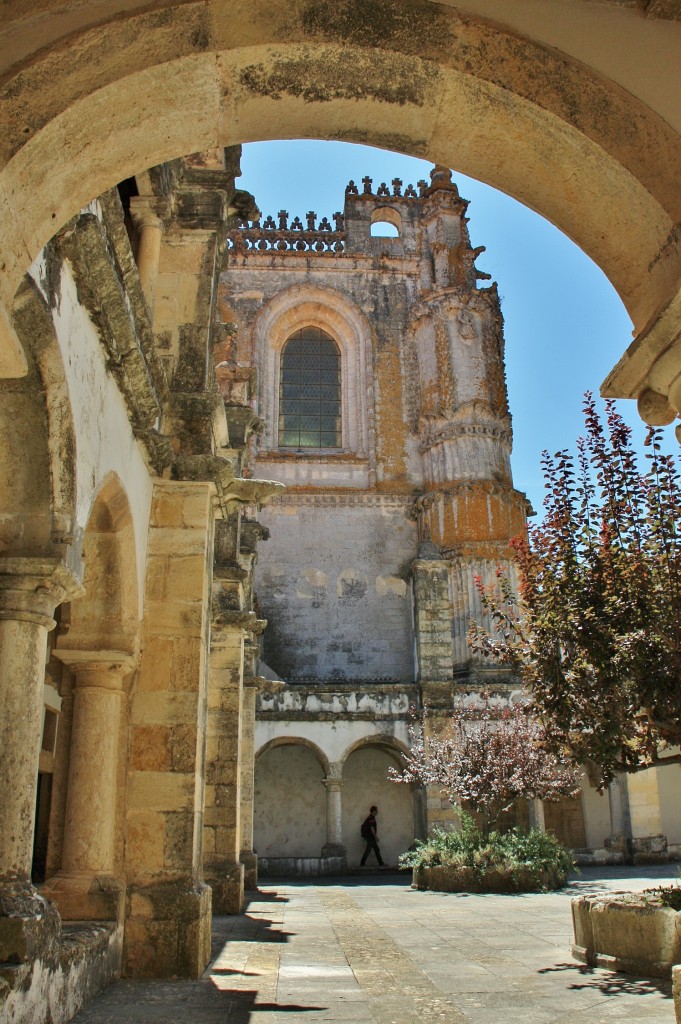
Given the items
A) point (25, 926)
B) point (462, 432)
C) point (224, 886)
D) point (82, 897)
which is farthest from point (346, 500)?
point (25, 926)

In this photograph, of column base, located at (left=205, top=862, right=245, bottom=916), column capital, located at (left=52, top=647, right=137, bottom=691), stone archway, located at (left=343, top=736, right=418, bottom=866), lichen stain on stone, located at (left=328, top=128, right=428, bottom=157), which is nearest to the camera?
lichen stain on stone, located at (left=328, top=128, right=428, bottom=157)

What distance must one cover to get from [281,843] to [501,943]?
46.4ft

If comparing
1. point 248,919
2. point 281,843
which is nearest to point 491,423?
point 281,843

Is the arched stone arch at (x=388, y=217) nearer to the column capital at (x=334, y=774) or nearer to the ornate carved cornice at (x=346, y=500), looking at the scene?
the ornate carved cornice at (x=346, y=500)

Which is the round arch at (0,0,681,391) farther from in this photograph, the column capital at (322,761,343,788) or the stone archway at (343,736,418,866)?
the stone archway at (343,736,418,866)

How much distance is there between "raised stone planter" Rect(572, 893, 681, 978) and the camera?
5781 mm

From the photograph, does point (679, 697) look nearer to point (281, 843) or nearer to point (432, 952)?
point (432, 952)

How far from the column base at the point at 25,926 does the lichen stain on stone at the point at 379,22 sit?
3.78m

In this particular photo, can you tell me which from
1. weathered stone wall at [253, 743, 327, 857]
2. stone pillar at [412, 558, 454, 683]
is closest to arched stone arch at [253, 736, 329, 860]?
weathered stone wall at [253, 743, 327, 857]

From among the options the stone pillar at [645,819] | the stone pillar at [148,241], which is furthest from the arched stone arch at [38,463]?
the stone pillar at [645,819]

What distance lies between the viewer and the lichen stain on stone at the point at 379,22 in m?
2.89

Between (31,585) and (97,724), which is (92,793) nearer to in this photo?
(97,724)

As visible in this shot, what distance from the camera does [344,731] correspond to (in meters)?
20.1

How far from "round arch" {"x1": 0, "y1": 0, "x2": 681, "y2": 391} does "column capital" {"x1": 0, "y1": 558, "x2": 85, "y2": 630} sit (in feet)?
6.34
